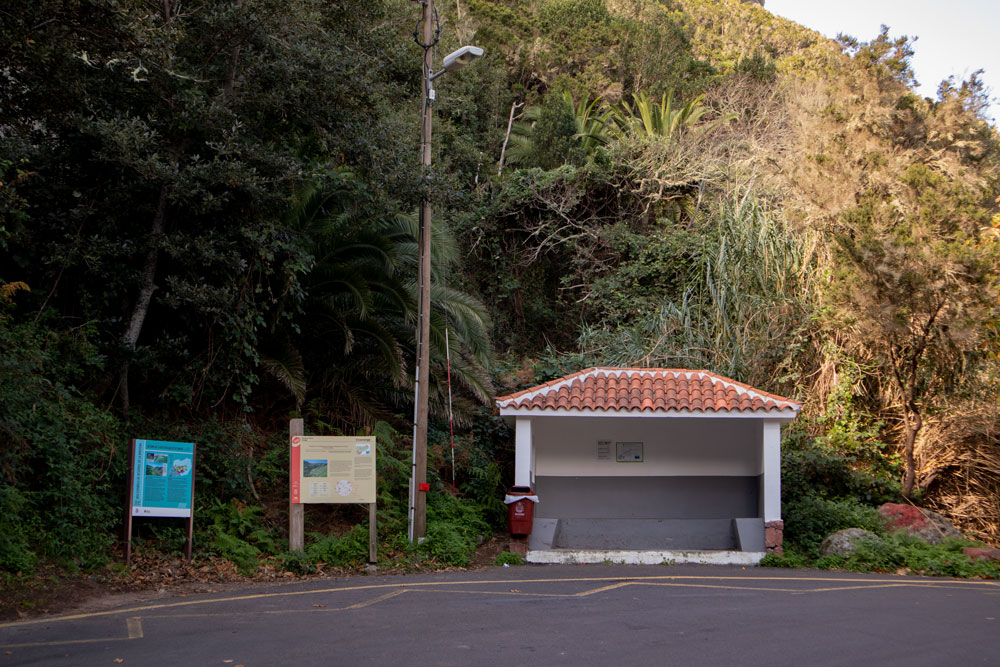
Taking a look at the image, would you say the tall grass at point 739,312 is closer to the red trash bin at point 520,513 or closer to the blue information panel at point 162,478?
the red trash bin at point 520,513

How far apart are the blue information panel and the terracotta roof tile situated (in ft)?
18.0

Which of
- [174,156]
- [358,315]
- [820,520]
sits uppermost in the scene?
[174,156]

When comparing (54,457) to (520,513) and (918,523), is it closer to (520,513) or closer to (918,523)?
(520,513)

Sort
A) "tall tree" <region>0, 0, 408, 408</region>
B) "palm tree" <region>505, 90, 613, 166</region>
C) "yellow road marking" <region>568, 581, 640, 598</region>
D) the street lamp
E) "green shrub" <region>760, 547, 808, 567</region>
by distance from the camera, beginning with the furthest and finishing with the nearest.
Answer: "palm tree" <region>505, 90, 613, 166</region>
"green shrub" <region>760, 547, 808, 567</region>
the street lamp
"tall tree" <region>0, 0, 408, 408</region>
"yellow road marking" <region>568, 581, 640, 598</region>

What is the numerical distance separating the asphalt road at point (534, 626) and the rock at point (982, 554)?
2125 millimetres

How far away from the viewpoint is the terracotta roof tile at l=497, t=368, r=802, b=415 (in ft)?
50.8

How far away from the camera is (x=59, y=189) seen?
13.4 m

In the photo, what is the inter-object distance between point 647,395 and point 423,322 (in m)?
Result: 4.44

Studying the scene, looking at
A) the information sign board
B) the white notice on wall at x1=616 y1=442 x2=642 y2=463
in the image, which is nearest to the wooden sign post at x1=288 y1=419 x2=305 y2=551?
the information sign board

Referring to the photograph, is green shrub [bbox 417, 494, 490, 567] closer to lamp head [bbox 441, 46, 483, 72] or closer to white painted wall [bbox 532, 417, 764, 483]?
white painted wall [bbox 532, 417, 764, 483]

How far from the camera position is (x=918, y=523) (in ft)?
53.1

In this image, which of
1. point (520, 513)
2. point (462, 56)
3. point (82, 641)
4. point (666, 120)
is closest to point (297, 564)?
point (520, 513)

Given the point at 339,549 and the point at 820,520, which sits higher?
the point at 820,520

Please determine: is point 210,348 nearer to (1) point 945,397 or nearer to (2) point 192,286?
(2) point 192,286
